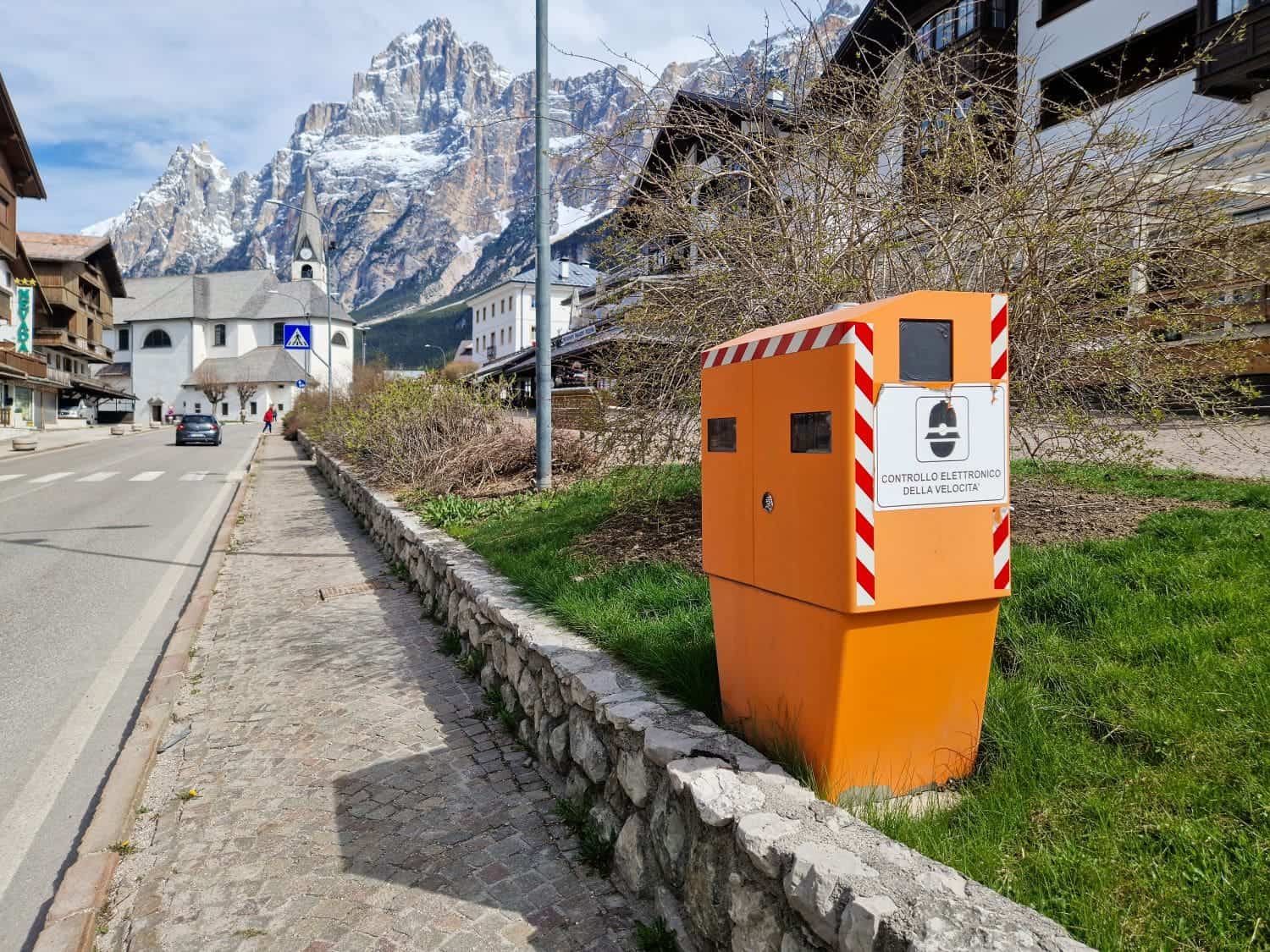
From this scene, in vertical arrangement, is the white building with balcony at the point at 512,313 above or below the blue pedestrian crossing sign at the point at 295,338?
Answer: above

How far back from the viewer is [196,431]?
38094 millimetres

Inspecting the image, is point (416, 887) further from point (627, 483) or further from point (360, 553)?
point (360, 553)

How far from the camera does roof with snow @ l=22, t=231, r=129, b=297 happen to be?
59.3 meters

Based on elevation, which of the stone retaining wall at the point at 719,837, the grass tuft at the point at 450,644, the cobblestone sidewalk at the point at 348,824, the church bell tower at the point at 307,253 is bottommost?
the cobblestone sidewalk at the point at 348,824

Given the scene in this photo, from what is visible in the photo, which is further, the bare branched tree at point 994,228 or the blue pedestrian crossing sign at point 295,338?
the blue pedestrian crossing sign at point 295,338

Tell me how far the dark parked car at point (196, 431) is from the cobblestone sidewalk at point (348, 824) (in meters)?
35.2

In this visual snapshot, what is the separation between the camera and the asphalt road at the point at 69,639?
13.2 ft

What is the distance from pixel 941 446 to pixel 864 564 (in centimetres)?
49

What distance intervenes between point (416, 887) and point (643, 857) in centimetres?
88

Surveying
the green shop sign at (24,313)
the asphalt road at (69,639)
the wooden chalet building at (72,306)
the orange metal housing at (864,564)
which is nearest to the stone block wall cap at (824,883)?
the orange metal housing at (864,564)

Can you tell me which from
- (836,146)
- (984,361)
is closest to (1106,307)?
(836,146)

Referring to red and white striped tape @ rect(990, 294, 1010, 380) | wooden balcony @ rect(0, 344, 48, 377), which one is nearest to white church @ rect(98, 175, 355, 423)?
wooden balcony @ rect(0, 344, 48, 377)

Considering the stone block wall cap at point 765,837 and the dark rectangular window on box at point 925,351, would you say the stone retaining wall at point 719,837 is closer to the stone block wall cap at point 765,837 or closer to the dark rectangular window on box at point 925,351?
the stone block wall cap at point 765,837

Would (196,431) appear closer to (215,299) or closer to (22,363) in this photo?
(22,363)
